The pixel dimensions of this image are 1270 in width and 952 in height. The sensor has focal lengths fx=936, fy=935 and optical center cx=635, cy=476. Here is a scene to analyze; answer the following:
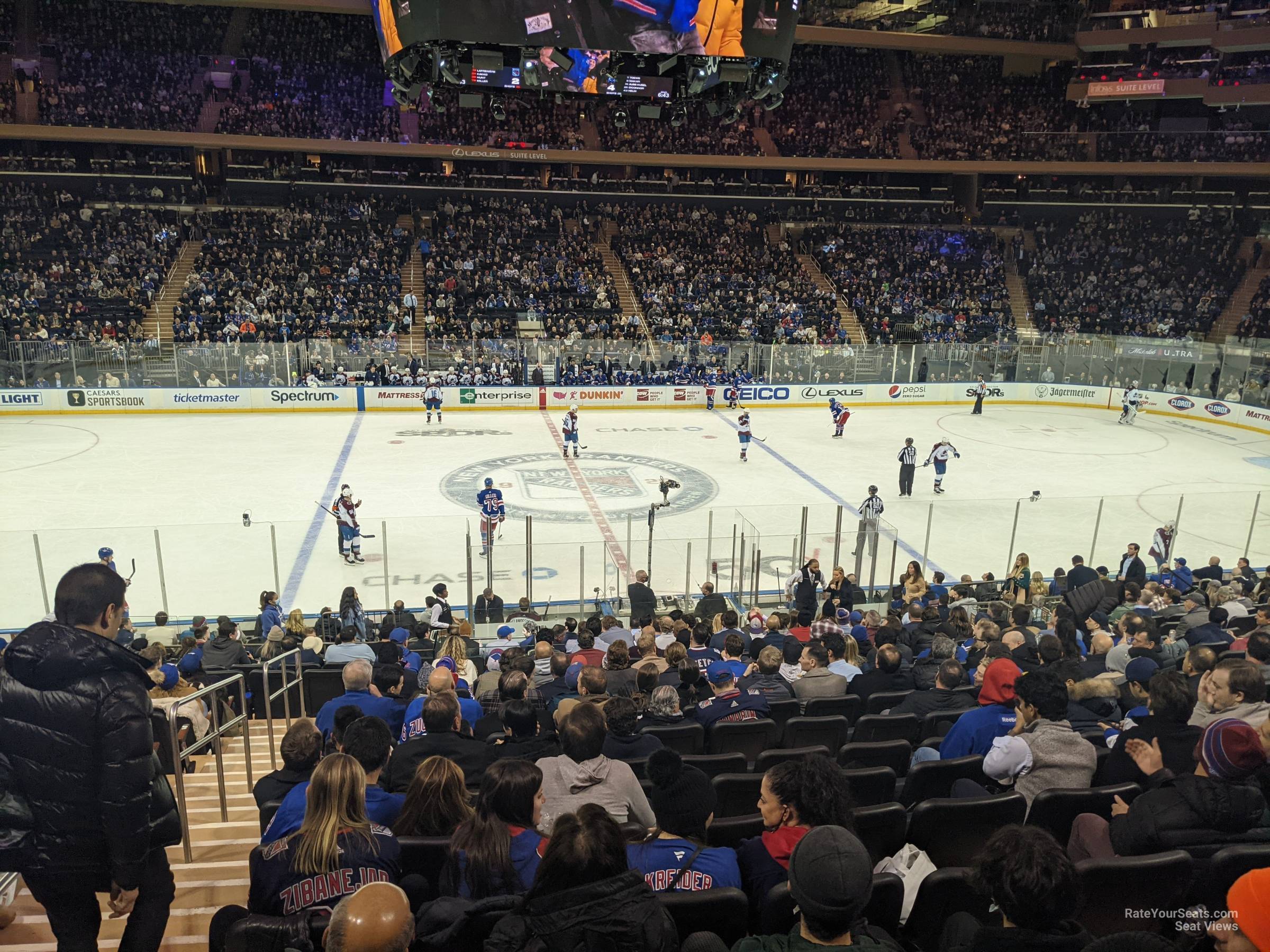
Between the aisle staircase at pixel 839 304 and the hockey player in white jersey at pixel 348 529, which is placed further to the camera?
the aisle staircase at pixel 839 304

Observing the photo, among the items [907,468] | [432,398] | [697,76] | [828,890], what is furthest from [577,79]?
[828,890]

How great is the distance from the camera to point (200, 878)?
14.0 feet

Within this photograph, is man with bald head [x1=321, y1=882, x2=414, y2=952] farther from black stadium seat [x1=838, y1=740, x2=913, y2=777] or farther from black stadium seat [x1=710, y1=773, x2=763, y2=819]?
black stadium seat [x1=838, y1=740, x2=913, y2=777]

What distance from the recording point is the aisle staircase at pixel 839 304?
3728 centimetres

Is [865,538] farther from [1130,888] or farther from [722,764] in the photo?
[1130,888]

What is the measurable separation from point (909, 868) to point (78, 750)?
Result: 3.09m

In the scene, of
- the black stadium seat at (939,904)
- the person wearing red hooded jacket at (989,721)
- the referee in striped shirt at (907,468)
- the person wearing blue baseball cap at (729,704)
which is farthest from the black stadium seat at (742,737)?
the referee in striped shirt at (907,468)

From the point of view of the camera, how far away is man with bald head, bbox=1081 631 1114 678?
7613 millimetres

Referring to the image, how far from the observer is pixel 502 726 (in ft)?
18.7

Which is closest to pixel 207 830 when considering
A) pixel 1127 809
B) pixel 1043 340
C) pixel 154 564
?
pixel 1127 809

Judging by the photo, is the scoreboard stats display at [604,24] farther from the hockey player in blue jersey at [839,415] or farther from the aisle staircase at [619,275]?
the aisle staircase at [619,275]

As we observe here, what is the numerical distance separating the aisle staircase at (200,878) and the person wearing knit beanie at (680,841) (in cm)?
187

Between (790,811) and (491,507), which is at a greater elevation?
(790,811)

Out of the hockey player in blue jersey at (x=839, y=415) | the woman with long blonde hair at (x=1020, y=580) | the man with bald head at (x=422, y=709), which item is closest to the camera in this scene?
the man with bald head at (x=422, y=709)
